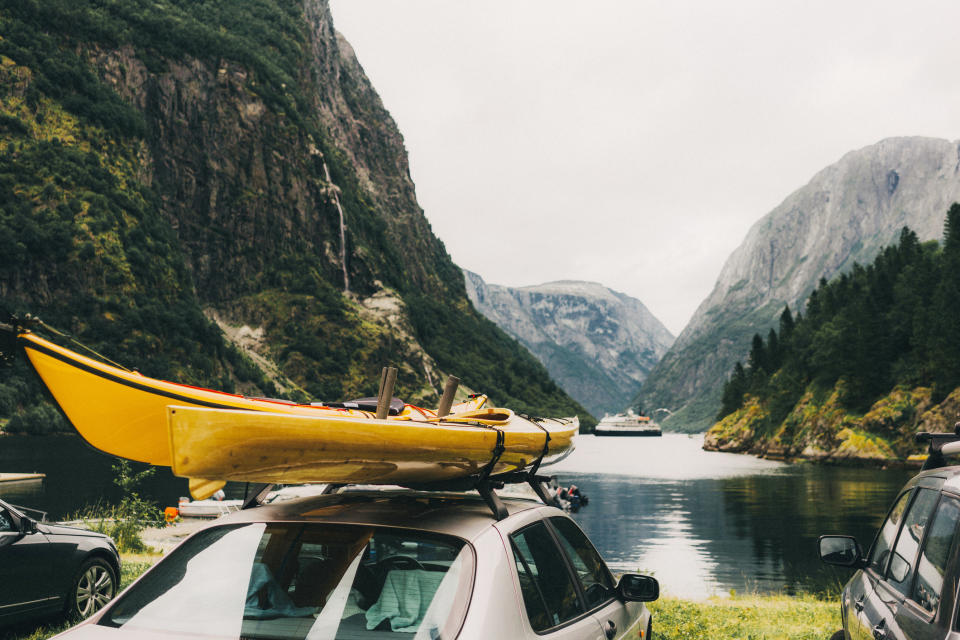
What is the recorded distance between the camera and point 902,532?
17.1 ft

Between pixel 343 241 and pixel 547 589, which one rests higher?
pixel 343 241

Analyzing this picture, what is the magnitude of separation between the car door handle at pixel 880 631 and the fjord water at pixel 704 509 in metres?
16.8

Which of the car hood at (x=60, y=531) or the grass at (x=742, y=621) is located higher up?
the car hood at (x=60, y=531)

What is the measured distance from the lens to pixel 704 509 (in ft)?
151

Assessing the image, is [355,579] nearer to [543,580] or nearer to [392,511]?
[392,511]

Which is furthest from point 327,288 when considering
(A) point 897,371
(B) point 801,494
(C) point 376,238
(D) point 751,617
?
(D) point 751,617

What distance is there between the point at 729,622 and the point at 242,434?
9.70 meters

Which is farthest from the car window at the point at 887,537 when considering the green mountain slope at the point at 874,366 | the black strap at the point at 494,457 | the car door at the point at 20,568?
the green mountain slope at the point at 874,366

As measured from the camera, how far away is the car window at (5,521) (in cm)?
889

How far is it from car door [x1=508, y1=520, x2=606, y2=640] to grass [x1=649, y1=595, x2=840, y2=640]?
564 centimetres

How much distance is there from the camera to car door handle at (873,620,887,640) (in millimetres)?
4551

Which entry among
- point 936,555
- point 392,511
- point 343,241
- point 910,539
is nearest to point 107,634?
point 392,511

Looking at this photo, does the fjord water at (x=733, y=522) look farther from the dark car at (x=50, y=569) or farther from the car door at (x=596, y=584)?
the car door at (x=596, y=584)

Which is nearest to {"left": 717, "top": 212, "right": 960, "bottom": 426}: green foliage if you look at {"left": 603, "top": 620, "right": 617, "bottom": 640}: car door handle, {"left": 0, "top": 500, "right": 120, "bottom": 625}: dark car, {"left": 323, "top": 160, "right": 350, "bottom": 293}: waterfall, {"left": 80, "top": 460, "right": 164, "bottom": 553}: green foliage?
{"left": 80, "top": 460, "right": 164, "bottom": 553}: green foliage
